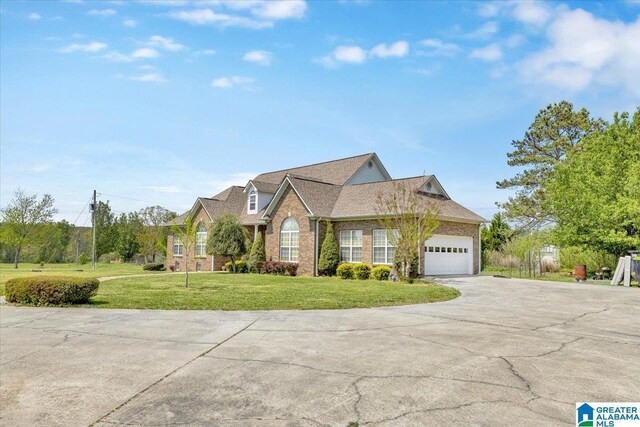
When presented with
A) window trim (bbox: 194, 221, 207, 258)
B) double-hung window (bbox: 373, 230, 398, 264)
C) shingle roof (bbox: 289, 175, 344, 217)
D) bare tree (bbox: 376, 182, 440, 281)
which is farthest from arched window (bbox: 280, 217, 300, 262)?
window trim (bbox: 194, 221, 207, 258)

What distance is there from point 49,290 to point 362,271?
50.9ft

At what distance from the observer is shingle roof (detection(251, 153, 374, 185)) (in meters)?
32.6

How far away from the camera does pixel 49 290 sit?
43.3 ft

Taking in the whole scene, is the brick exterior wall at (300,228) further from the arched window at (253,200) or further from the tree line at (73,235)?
the tree line at (73,235)

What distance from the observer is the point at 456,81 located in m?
16.9

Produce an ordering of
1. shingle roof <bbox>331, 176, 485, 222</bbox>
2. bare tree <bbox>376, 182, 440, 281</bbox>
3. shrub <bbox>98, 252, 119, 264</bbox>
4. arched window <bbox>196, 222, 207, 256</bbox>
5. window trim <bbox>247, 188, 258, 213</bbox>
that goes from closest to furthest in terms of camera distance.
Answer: bare tree <bbox>376, 182, 440, 281</bbox>
shingle roof <bbox>331, 176, 485, 222</bbox>
window trim <bbox>247, 188, 258, 213</bbox>
arched window <bbox>196, 222, 207, 256</bbox>
shrub <bbox>98, 252, 119, 264</bbox>

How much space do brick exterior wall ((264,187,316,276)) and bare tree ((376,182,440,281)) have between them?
4996 mm

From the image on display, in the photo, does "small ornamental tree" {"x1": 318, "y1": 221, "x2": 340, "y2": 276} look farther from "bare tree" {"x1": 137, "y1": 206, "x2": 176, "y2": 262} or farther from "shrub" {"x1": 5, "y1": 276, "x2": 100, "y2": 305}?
"bare tree" {"x1": 137, "y1": 206, "x2": 176, "y2": 262}

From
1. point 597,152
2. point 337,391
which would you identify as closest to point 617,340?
point 337,391

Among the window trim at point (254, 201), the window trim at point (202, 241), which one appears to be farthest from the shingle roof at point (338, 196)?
the window trim at point (202, 241)

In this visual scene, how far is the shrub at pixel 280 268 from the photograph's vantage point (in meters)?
27.9

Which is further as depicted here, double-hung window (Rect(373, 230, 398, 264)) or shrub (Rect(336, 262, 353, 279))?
shrub (Rect(336, 262, 353, 279))

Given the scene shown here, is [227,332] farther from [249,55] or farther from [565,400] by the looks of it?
[249,55]

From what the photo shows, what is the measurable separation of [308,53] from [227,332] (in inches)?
369
